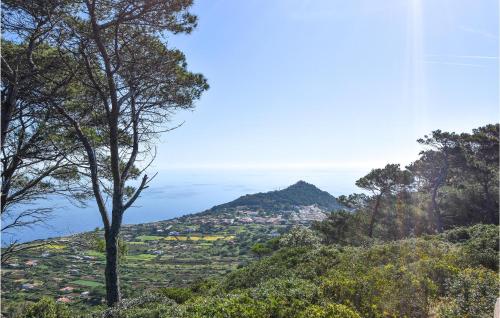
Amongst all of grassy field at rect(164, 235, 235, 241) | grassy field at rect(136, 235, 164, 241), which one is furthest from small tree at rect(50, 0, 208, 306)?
grassy field at rect(136, 235, 164, 241)

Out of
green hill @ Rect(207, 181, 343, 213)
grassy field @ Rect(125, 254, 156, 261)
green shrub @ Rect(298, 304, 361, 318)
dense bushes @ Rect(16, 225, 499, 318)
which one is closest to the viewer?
green shrub @ Rect(298, 304, 361, 318)

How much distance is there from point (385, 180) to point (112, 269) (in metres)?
22.7

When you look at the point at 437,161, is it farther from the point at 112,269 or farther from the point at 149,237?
the point at 149,237

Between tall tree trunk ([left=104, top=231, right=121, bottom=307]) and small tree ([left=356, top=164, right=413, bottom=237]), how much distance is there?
22.0 m

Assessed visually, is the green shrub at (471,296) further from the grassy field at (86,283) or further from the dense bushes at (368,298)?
the grassy field at (86,283)

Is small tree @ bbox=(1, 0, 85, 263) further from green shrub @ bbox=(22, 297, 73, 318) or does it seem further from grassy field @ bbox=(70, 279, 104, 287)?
grassy field @ bbox=(70, 279, 104, 287)

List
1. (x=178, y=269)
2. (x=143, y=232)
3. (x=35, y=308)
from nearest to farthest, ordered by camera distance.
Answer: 1. (x=35, y=308)
2. (x=178, y=269)
3. (x=143, y=232)

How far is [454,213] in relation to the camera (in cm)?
2623

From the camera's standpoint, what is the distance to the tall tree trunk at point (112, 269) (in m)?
7.16

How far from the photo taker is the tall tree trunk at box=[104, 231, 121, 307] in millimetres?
7156

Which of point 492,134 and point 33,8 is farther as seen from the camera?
point 492,134

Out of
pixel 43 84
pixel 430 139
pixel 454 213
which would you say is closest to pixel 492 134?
pixel 430 139

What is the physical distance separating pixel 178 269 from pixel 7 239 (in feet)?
174

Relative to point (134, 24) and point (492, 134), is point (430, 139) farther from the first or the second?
point (134, 24)
